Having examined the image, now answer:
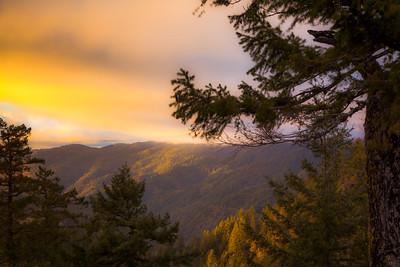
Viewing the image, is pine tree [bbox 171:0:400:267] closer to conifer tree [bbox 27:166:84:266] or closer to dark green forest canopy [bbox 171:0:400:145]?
dark green forest canopy [bbox 171:0:400:145]

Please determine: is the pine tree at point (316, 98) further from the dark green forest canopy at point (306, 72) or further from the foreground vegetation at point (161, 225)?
the foreground vegetation at point (161, 225)

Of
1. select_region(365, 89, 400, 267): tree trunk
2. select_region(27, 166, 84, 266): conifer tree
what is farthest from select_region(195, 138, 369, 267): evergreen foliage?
select_region(27, 166, 84, 266): conifer tree

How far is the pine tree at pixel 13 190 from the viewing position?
22.2m

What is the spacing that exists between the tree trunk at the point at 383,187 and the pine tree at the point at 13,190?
1989cm

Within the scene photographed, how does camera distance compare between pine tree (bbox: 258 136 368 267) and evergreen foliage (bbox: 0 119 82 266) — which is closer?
pine tree (bbox: 258 136 368 267)

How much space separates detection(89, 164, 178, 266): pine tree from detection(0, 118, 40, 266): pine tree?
5552 mm

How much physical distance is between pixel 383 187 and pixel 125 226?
13.6 meters

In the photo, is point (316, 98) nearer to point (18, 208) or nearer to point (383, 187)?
point (383, 187)

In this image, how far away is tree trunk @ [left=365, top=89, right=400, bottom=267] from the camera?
6.77m

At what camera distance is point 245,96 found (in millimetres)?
6680

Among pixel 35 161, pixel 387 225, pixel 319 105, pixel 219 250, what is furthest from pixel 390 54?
pixel 219 250

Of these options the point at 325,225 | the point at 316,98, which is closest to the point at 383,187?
the point at 316,98

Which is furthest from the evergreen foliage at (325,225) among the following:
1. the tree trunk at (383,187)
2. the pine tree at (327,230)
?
the tree trunk at (383,187)

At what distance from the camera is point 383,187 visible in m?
6.89
